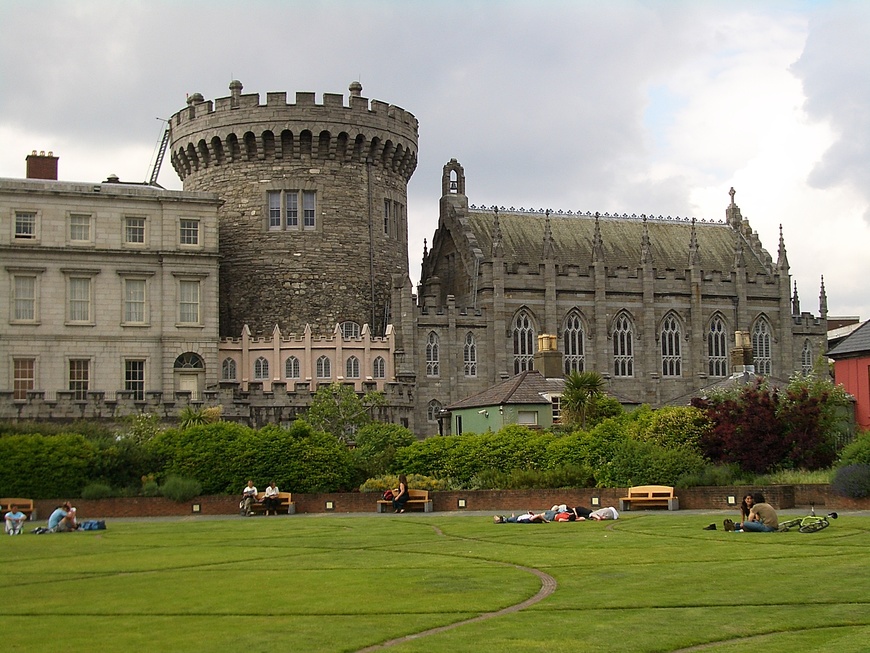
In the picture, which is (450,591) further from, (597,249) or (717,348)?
(717,348)

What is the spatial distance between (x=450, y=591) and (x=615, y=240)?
58.8m

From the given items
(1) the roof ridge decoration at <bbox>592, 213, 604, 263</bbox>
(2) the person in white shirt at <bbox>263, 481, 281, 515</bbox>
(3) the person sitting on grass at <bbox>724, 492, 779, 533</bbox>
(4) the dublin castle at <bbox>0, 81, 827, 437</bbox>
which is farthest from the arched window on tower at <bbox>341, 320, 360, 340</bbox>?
(3) the person sitting on grass at <bbox>724, 492, 779, 533</bbox>

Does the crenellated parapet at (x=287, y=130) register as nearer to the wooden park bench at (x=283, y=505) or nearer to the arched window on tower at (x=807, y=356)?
the arched window on tower at (x=807, y=356)

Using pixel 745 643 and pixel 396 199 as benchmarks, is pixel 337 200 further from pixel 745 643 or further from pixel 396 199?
pixel 745 643

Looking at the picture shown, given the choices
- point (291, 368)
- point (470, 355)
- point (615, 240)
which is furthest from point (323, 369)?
point (615, 240)

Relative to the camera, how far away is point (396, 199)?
7081 centimetres

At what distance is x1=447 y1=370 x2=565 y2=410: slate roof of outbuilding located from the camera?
52.3 meters

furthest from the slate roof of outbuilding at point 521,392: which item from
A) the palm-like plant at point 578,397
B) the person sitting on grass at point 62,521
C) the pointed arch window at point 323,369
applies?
the person sitting on grass at point 62,521

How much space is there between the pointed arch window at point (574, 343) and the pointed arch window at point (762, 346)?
32.7 feet

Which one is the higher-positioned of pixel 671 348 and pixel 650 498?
pixel 671 348

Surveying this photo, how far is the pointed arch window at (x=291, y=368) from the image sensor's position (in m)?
62.6

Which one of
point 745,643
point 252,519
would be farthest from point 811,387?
point 745,643

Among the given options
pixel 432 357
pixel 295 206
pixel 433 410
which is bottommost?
pixel 433 410

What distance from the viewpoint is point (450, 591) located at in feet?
63.7
